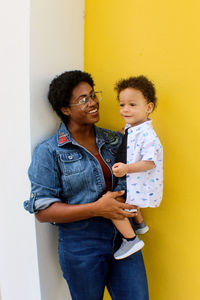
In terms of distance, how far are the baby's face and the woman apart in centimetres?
21

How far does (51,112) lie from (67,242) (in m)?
0.80

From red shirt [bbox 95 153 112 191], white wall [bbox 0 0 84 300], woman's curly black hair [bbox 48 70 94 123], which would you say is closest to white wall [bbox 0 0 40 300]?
white wall [bbox 0 0 84 300]

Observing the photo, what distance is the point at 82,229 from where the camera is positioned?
1.47 m

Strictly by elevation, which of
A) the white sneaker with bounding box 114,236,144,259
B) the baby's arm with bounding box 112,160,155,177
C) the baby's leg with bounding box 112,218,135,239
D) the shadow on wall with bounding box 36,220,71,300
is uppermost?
the baby's arm with bounding box 112,160,155,177

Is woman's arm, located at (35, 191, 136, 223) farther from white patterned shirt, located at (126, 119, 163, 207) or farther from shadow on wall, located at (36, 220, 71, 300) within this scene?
shadow on wall, located at (36, 220, 71, 300)

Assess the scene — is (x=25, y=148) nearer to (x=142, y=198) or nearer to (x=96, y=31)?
(x=142, y=198)

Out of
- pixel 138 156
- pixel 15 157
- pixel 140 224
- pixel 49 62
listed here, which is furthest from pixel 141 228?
pixel 49 62

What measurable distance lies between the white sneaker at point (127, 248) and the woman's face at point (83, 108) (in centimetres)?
71

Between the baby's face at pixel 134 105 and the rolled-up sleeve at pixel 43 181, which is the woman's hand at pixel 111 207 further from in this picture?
the baby's face at pixel 134 105

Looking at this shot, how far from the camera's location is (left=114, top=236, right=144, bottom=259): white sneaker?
54.7 inches

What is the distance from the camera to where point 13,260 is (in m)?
1.78

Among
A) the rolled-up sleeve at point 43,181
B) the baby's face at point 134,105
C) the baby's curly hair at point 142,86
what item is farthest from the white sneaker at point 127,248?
the baby's curly hair at point 142,86

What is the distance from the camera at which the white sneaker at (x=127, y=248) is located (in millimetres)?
1391

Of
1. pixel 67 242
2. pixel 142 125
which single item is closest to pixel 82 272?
pixel 67 242
